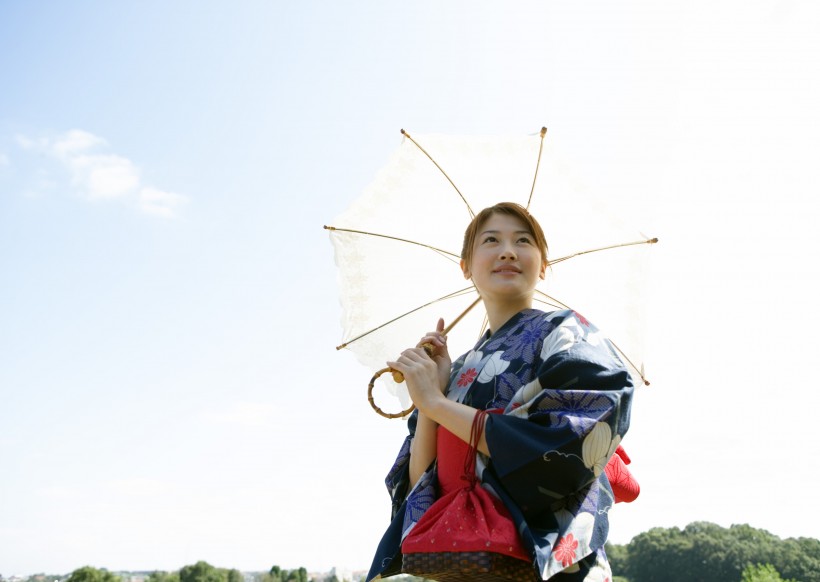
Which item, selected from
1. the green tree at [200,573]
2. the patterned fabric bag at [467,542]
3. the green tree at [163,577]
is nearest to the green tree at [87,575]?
the green tree at [163,577]

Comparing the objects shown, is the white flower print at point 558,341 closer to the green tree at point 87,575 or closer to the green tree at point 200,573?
the green tree at point 87,575

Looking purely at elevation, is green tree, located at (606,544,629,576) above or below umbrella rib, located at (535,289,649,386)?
below

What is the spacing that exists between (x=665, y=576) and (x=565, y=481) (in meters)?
84.5

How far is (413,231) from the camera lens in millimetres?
4242

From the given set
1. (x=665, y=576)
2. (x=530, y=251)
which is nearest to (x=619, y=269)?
(x=530, y=251)

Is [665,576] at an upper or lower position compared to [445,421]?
lower

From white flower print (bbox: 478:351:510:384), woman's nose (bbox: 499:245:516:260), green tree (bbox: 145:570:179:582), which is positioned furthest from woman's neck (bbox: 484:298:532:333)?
green tree (bbox: 145:570:179:582)

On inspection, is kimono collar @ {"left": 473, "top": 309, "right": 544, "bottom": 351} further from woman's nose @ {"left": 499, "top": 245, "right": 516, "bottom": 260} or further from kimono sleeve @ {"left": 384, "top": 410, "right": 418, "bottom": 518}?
kimono sleeve @ {"left": 384, "top": 410, "right": 418, "bottom": 518}

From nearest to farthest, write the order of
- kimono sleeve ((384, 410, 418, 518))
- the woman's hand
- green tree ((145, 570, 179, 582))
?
1. the woman's hand
2. kimono sleeve ((384, 410, 418, 518))
3. green tree ((145, 570, 179, 582))

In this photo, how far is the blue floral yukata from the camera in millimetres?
2152

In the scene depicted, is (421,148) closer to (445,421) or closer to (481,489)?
(445,421)

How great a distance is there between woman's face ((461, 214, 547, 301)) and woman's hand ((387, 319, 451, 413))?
1.21 ft

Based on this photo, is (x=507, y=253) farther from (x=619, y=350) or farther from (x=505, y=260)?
(x=619, y=350)

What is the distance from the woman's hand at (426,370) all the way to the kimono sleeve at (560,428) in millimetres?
380
